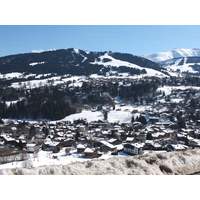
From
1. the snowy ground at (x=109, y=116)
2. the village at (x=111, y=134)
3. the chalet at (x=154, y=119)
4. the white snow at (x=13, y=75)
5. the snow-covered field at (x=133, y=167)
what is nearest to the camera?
the snow-covered field at (x=133, y=167)

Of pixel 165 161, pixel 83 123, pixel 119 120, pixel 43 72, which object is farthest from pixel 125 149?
pixel 43 72

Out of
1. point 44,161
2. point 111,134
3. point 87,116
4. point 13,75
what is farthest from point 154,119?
point 13,75

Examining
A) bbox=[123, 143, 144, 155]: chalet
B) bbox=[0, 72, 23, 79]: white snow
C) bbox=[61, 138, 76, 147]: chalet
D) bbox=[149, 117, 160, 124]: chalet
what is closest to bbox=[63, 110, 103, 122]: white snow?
bbox=[149, 117, 160, 124]: chalet

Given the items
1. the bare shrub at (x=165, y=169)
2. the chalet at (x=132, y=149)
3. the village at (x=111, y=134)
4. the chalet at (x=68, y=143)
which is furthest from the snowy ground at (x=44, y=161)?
the bare shrub at (x=165, y=169)

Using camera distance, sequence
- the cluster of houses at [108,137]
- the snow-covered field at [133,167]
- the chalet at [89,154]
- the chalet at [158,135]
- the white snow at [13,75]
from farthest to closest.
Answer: the white snow at [13,75] < the chalet at [158,135] < the cluster of houses at [108,137] < the chalet at [89,154] < the snow-covered field at [133,167]

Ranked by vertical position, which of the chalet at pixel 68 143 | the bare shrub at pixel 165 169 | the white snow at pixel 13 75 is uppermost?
the white snow at pixel 13 75

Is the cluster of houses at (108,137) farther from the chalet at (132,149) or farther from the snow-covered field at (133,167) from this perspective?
the snow-covered field at (133,167)

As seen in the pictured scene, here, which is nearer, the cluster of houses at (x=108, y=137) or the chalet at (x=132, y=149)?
the chalet at (x=132, y=149)

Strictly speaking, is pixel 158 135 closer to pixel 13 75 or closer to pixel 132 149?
pixel 132 149

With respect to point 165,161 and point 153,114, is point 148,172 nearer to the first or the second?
point 165,161
